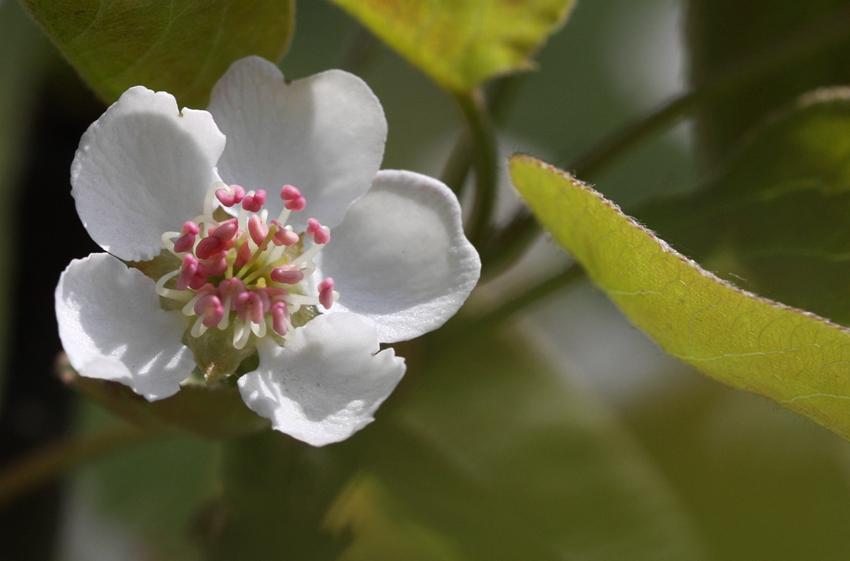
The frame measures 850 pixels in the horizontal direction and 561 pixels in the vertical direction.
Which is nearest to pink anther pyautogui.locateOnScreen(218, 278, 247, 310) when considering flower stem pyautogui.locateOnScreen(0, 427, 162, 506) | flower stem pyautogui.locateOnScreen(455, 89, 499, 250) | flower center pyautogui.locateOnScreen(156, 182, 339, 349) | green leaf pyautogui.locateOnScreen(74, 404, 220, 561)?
flower center pyautogui.locateOnScreen(156, 182, 339, 349)

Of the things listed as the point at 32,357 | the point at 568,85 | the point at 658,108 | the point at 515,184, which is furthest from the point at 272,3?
the point at 568,85

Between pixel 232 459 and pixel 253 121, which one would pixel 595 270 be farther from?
pixel 232 459

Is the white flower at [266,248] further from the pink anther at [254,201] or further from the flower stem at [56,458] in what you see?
the flower stem at [56,458]

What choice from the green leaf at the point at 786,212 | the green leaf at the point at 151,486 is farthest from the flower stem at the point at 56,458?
the green leaf at the point at 786,212

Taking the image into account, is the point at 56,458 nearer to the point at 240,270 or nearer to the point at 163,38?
the point at 240,270

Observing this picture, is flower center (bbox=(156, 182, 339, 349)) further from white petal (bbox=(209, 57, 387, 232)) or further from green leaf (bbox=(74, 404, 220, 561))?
green leaf (bbox=(74, 404, 220, 561))

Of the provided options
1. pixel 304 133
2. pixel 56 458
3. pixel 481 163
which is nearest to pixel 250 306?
pixel 304 133
